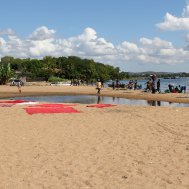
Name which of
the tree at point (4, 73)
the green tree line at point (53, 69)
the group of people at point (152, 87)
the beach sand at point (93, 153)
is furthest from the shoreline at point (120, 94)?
the green tree line at point (53, 69)

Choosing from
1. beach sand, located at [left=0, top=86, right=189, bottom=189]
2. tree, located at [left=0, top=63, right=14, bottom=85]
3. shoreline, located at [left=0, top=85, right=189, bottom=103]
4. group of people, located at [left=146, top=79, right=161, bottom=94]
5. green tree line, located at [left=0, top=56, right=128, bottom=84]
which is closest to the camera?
beach sand, located at [left=0, top=86, right=189, bottom=189]

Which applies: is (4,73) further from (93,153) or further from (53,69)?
(93,153)

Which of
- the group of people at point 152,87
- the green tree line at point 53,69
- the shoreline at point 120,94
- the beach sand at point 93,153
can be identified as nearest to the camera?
the beach sand at point 93,153

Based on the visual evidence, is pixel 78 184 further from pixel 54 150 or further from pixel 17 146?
pixel 17 146

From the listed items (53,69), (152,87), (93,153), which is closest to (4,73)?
(152,87)

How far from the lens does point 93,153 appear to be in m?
11.0

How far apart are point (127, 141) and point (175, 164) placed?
129 inches

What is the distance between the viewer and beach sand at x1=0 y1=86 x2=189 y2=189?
835 cm

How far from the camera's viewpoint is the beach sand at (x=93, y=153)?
8.35 meters

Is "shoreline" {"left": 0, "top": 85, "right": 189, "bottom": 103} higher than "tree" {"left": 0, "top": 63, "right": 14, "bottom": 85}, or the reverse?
"tree" {"left": 0, "top": 63, "right": 14, "bottom": 85}

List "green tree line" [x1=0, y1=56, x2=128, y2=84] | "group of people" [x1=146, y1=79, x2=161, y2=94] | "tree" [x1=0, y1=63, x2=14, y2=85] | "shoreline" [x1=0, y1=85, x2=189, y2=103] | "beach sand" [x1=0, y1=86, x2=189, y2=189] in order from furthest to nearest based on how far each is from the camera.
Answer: "green tree line" [x1=0, y1=56, x2=128, y2=84] < "tree" [x1=0, y1=63, x2=14, y2=85] < "group of people" [x1=146, y1=79, x2=161, y2=94] < "shoreline" [x1=0, y1=85, x2=189, y2=103] < "beach sand" [x1=0, y1=86, x2=189, y2=189]

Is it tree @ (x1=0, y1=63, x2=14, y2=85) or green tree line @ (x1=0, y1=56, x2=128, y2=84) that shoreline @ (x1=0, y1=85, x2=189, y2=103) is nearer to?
tree @ (x1=0, y1=63, x2=14, y2=85)

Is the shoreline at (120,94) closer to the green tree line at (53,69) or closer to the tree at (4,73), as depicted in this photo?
the tree at (4,73)

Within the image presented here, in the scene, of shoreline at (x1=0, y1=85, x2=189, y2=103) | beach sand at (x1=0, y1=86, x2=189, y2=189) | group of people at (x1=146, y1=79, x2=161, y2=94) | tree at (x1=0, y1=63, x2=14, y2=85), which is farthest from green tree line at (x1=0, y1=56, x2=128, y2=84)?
beach sand at (x1=0, y1=86, x2=189, y2=189)
